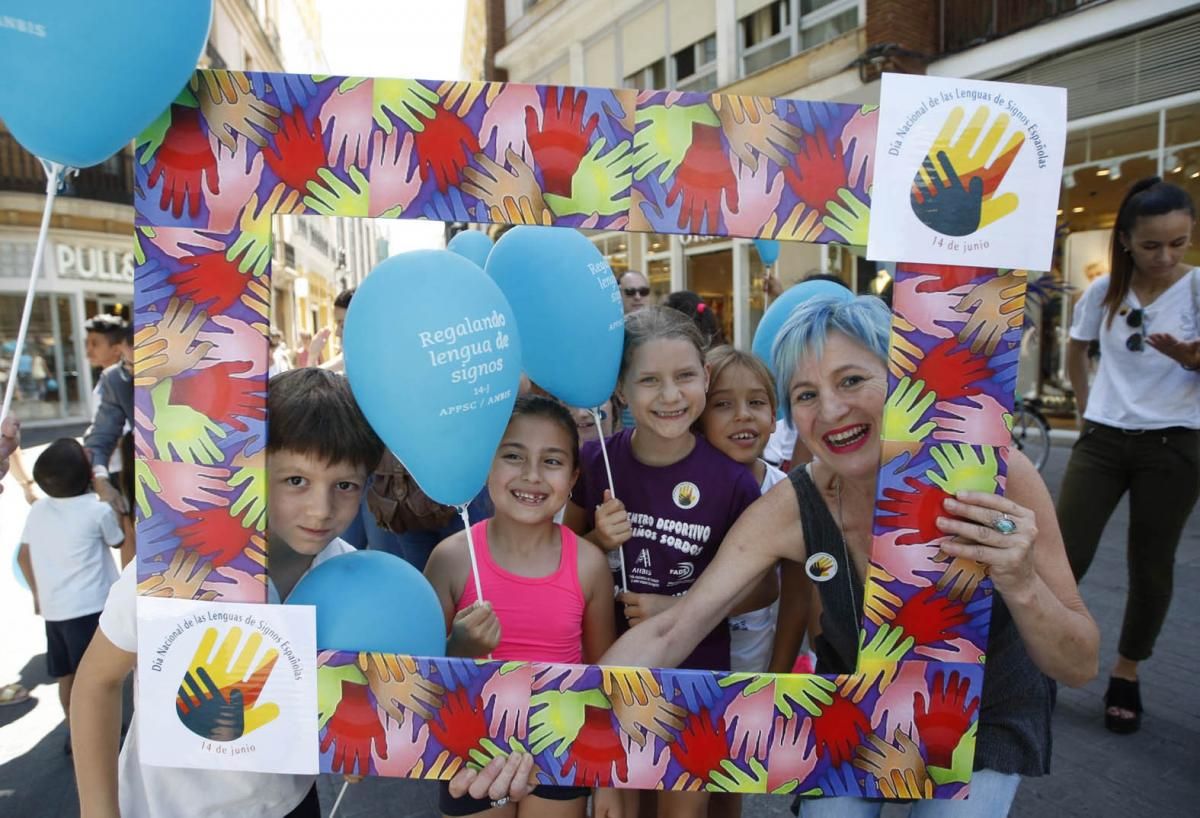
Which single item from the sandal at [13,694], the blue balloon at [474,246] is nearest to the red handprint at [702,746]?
the blue balloon at [474,246]

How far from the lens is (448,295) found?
52.9 inches

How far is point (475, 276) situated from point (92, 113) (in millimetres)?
659

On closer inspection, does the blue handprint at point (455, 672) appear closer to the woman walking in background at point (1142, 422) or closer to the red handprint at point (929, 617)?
the red handprint at point (929, 617)

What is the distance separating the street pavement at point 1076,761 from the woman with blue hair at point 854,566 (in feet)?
4.40

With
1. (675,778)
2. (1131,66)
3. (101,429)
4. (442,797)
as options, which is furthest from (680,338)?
(1131,66)

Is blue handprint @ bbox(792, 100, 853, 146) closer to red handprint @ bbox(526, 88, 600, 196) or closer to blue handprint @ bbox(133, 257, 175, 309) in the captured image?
red handprint @ bbox(526, 88, 600, 196)

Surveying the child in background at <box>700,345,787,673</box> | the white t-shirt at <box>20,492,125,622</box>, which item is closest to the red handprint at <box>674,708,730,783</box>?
the child in background at <box>700,345,787,673</box>

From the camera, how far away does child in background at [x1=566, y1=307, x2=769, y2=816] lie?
195 cm

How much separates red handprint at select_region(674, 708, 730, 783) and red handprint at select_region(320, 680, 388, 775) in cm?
55

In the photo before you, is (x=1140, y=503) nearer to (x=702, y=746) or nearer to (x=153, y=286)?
(x=702, y=746)

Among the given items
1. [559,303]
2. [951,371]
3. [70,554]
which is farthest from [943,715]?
[70,554]

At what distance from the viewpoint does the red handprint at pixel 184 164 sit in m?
1.21

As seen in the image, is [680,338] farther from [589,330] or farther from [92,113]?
[92,113]

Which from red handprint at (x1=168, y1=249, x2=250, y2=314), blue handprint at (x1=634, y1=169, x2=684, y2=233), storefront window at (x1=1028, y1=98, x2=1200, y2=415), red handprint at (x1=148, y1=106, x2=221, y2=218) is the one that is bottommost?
red handprint at (x1=168, y1=249, x2=250, y2=314)
